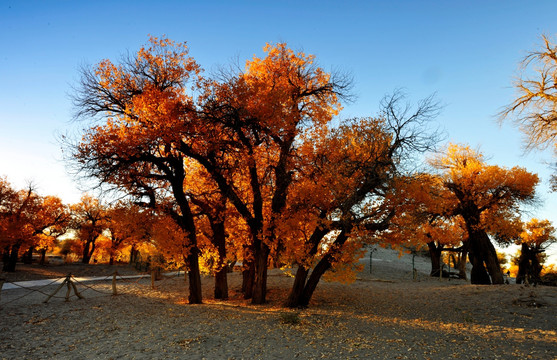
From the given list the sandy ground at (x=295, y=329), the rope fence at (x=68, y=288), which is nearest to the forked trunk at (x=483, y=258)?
the sandy ground at (x=295, y=329)

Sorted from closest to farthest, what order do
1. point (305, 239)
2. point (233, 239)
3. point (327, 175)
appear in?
point (327, 175)
point (305, 239)
point (233, 239)

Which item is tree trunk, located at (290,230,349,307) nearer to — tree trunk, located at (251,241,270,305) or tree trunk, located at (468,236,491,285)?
tree trunk, located at (251,241,270,305)

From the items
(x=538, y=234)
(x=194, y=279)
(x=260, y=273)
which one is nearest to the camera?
(x=260, y=273)

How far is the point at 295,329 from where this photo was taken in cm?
1070

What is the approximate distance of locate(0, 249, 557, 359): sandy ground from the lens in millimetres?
8555

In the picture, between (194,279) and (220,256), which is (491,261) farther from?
(194,279)

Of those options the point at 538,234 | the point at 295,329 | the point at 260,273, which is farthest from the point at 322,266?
the point at 538,234

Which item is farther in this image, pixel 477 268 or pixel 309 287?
pixel 477 268

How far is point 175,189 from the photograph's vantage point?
622 inches

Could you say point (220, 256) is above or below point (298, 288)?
above

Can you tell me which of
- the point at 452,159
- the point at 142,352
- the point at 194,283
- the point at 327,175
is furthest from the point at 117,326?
the point at 452,159

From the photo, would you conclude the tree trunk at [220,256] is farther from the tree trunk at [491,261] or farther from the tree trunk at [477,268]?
the tree trunk at [491,261]

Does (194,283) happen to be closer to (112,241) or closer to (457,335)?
(457,335)

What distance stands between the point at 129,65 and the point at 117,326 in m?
11.2
